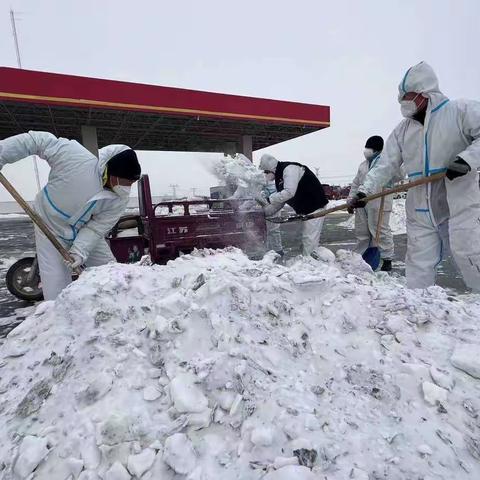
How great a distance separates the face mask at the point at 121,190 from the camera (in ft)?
8.93

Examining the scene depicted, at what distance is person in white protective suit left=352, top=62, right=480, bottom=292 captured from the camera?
8.20 feet

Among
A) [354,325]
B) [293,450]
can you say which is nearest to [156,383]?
[293,450]

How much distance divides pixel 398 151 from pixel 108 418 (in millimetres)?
3073

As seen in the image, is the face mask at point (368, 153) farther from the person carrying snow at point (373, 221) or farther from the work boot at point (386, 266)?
the work boot at point (386, 266)

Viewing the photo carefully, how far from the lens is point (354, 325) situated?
1.84 m

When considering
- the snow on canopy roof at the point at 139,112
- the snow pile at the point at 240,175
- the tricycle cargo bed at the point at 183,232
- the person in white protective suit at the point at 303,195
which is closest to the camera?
the tricycle cargo bed at the point at 183,232

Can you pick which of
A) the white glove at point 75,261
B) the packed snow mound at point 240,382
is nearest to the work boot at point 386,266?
the packed snow mound at point 240,382

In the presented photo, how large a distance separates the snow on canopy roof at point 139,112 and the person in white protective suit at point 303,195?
783 centimetres

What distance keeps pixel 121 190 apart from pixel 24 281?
2.03 m

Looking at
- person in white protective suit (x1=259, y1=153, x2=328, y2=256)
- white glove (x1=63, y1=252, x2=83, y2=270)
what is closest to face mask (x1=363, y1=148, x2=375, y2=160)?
person in white protective suit (x1=259, y1=153, x2=328, y2=256)

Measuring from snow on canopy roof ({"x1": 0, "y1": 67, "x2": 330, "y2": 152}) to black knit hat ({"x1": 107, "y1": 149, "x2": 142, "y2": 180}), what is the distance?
9.00 metres

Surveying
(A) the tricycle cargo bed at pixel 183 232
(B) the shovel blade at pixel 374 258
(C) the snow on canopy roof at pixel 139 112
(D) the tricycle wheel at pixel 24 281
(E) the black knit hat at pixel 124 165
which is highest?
(C) the snow on canopy roof at pixel 139 112

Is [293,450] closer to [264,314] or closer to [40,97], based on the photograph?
[264,314]

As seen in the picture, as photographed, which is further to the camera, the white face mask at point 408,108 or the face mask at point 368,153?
the face mask at point 368,153
